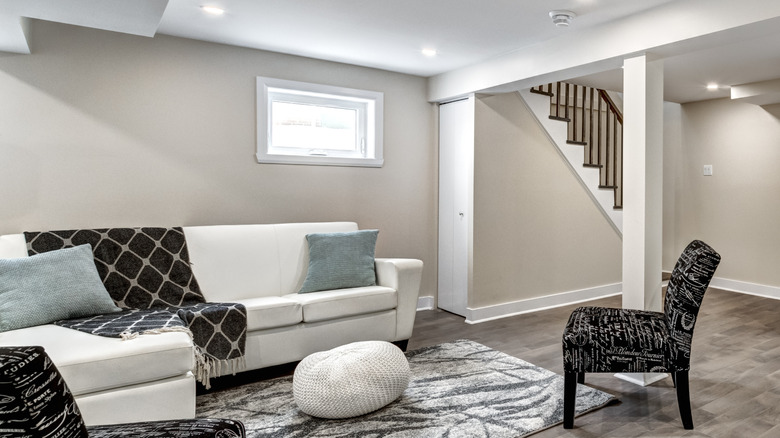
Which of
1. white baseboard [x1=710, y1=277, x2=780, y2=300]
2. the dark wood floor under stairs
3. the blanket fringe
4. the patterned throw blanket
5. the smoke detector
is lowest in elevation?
the dark wood floor under stairs

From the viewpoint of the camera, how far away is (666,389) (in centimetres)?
292

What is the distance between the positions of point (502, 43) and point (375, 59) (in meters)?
1.05

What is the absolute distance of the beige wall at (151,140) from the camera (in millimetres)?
3090

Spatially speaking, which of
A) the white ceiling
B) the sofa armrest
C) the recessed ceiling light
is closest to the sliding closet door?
the white ceiling

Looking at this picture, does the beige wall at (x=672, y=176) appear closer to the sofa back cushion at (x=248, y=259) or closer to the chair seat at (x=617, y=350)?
the chair seat at (x=617, y=350)

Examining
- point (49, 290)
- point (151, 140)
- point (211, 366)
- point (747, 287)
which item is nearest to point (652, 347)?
point (211, 366)

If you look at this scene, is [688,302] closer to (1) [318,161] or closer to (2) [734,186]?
(1) [318,161]

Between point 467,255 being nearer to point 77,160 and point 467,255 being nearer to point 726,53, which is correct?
point 726,53

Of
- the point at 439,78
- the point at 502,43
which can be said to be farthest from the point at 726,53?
the point at 439,78

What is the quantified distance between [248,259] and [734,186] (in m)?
5.53

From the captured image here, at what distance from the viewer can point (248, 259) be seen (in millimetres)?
3506

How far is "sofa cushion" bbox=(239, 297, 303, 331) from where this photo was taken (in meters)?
2.97

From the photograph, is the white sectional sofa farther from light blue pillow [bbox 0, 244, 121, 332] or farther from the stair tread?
the stair tread

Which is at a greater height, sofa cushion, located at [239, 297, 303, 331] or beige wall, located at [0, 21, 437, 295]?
beige wall, located at [0, 21, 437, 295]
